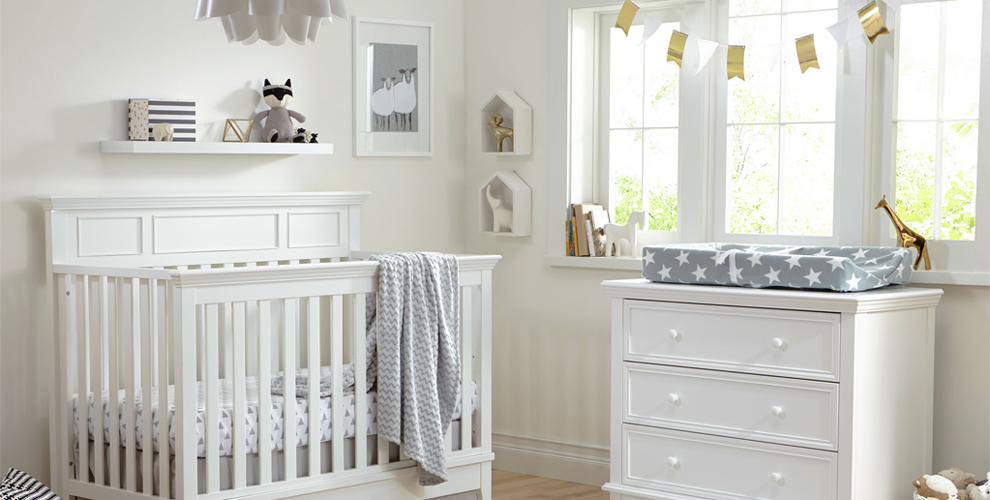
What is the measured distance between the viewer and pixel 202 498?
2.48 meters

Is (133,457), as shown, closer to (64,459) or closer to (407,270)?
(64,459)

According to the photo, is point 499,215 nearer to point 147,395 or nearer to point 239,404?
point 239,404

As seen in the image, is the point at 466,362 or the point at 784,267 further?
the point at 466,362

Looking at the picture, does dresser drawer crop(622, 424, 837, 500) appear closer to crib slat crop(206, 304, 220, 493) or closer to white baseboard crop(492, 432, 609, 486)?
white baseboard crop(492, 432, 609, 486)

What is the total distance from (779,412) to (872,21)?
1.16m

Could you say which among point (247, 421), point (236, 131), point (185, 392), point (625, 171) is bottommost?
point (247, 421)

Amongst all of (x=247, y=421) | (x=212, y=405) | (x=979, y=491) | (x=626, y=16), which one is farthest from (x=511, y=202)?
(x=979, y=491)

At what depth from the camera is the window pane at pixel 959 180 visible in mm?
2836

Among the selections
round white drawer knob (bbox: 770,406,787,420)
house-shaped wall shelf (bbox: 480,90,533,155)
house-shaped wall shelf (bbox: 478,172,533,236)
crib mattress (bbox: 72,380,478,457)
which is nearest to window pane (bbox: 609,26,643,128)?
house-shaped wall shelf (bbox: 480,90,533,155)

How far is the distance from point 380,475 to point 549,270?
3.77 ft

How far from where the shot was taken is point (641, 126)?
3.53m

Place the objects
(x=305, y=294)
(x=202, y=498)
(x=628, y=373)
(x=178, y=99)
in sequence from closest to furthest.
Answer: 1. (x=202, y=498)
2. (x=305, y=294)
3. (x=628, y=373)
4. (x=178, y=99)

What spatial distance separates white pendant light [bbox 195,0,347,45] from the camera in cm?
209

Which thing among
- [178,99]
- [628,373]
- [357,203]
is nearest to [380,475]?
[628,373]
